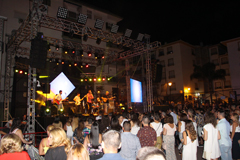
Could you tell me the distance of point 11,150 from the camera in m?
2.54

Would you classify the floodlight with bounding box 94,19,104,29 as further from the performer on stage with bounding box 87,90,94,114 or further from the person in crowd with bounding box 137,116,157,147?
the person in crowd with bounding box 137,116,157,147

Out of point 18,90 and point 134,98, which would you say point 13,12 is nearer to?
point 18,90

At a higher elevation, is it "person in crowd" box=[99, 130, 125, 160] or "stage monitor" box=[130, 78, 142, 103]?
"stage monitor" box=[130, 78, 142, 103]

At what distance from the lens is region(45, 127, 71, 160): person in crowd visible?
283 centimetres

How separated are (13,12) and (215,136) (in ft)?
72.7

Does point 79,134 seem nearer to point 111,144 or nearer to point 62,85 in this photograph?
point 111,144

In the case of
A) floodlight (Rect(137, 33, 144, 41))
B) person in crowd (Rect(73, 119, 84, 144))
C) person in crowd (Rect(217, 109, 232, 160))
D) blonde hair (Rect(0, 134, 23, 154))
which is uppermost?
floodlight (Rect(137, 33, 144, 41))

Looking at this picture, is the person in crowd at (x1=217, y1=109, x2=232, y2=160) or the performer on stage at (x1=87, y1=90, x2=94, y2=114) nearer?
the person in crowd at (x1=217, y1=109, x2=232, y2=160)

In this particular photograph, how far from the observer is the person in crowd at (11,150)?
2.49 m

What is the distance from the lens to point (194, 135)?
4352 mm

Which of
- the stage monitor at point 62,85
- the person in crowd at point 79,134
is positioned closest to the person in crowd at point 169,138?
the person in crowd at point 79,134

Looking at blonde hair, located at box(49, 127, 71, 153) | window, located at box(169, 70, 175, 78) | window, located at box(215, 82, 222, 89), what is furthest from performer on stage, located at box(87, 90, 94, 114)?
window, located at box(215, 82, 222, 89)

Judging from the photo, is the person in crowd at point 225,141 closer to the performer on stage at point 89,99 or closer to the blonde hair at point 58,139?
the blonde hair at point 58,139

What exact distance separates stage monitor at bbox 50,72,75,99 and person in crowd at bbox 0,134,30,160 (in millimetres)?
16568
